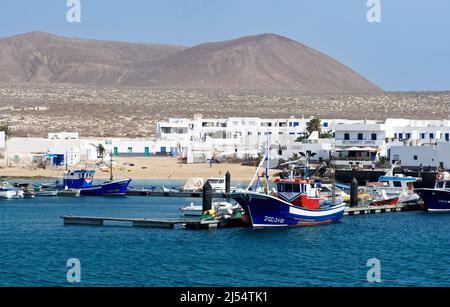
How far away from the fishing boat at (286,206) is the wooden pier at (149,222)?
1744mm

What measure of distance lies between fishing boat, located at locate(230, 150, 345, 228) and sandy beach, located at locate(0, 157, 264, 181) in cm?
3658

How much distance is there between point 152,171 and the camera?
95.8 metres

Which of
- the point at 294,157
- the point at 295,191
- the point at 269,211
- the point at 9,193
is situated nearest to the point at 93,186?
the point at 9,193

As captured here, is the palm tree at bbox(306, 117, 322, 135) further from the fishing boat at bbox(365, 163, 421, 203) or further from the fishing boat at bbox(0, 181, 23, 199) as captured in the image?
the fishing boat at bbox(0, 181, 23, 199)

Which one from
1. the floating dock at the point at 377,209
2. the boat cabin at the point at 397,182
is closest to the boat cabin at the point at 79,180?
the boat cabin at the point at 397,182

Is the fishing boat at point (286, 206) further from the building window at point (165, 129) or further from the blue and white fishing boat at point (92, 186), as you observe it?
the building window at point (165, 129)

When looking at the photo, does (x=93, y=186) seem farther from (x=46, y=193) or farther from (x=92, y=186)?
(x=46, y=193)

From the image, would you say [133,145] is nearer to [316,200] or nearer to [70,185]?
[70,185]

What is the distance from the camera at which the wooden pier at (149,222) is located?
49781 millimetres

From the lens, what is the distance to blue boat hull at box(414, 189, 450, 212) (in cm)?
6200

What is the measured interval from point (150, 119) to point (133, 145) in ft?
182

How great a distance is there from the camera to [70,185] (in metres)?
74.5

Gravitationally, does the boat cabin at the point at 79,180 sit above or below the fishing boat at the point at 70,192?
above
